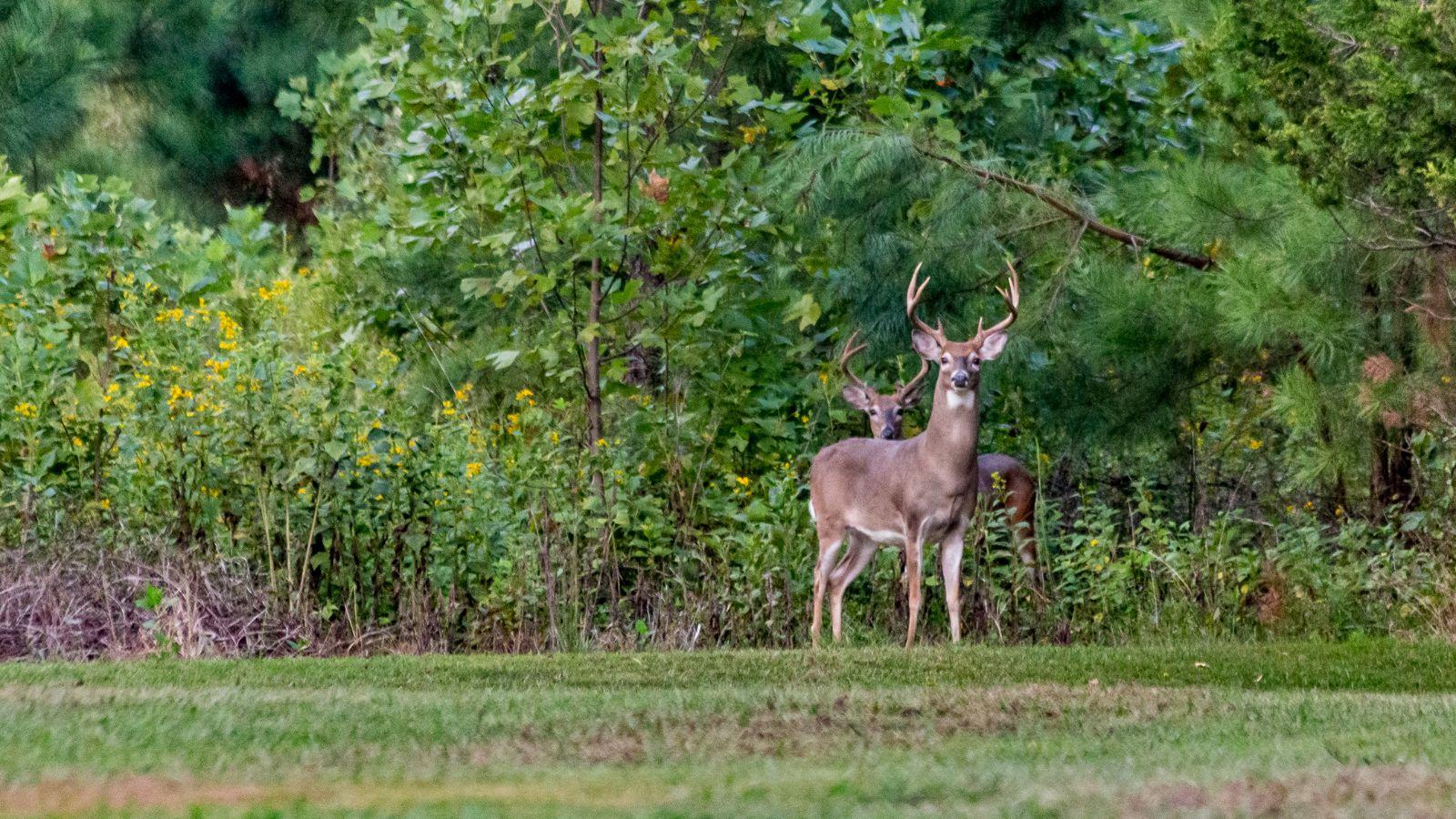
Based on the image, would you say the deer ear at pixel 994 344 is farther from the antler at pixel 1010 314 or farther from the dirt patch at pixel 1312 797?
the dirt patch at pixel 1312 797

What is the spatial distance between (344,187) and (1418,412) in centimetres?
983

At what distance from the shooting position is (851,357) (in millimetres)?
11766

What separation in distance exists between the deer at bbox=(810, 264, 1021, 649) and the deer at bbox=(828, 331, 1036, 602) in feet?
0.15

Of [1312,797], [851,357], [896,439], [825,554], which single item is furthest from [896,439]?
[1312,797]

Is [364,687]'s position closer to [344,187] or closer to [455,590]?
[455,590]

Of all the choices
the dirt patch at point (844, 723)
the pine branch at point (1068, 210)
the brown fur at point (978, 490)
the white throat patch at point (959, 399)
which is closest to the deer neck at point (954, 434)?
the white throat patch at point (959, 399)

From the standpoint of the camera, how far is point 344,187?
1694 cm

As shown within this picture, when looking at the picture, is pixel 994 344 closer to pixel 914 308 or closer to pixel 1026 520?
pixel 914 308

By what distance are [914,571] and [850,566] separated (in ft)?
1.73

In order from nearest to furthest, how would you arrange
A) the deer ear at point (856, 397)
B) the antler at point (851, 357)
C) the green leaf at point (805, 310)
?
the green leaf at point (805, 310) < the antler at point (851, 357) < the deer ear at point (856, 397)

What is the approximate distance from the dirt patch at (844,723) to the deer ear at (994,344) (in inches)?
118

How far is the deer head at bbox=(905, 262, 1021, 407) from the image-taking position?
33.9 ft

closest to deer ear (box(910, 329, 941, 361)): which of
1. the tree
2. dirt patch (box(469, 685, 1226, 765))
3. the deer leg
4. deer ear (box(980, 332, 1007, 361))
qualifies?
deer ear (box(980, 332, 1007, 361))

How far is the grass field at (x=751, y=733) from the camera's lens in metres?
4.54
